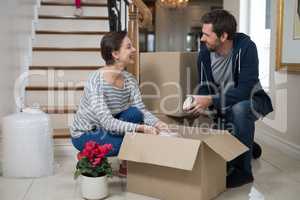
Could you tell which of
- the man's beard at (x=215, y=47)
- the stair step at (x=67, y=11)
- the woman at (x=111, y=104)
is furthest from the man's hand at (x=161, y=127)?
the stair step at (x=67, y=11)

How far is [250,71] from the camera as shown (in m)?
2.21

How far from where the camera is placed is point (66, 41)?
13.6 feet

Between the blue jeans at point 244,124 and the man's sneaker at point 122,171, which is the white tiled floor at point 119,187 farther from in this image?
the blue jeans at point 244,124

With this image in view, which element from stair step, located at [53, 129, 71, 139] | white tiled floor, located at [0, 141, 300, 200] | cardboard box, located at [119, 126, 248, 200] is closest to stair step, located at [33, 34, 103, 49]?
stair step, located at [53, 129, 71, 139]

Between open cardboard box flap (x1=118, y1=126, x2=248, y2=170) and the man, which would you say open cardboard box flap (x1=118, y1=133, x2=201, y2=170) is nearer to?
open cardboard box flap (x1=118, y1=126, x2=248, y2=170)

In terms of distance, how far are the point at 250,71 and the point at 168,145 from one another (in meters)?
0.75

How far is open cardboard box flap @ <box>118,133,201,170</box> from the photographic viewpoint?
1.74m

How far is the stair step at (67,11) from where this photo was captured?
4.53 metres

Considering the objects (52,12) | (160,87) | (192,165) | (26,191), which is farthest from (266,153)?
(52,12)

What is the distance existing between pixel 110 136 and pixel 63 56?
6.52 ft

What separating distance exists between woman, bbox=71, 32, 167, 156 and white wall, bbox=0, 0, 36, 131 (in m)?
0.95

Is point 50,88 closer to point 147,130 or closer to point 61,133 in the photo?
point 61,133

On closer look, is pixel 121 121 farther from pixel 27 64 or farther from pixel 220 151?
pixel 27 64

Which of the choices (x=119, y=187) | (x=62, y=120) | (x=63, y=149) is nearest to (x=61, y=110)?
(x=62, y=120)
